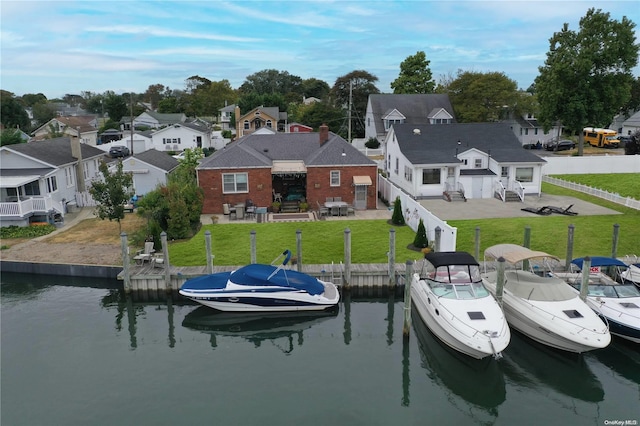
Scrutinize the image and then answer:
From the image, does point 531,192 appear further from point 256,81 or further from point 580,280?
point 256,81

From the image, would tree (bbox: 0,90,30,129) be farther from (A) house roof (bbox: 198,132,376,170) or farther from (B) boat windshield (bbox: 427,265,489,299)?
(B) boat windshield (bbox: 427,265,489,299)

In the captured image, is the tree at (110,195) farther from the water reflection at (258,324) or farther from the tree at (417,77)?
the tree at (417,77)

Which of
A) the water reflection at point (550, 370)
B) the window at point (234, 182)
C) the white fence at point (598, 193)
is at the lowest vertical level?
the water reflection at point (550, 370)

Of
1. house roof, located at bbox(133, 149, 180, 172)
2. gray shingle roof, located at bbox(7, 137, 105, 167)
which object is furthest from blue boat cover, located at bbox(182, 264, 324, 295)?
gray shingle roof, located at bbox(7, 137, 105, 167)

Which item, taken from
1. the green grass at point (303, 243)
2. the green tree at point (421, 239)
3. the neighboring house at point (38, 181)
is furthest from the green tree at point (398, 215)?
the neighboring house at point (38, 181)

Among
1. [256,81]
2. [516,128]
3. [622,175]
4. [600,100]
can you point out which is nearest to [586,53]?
[600,100]
